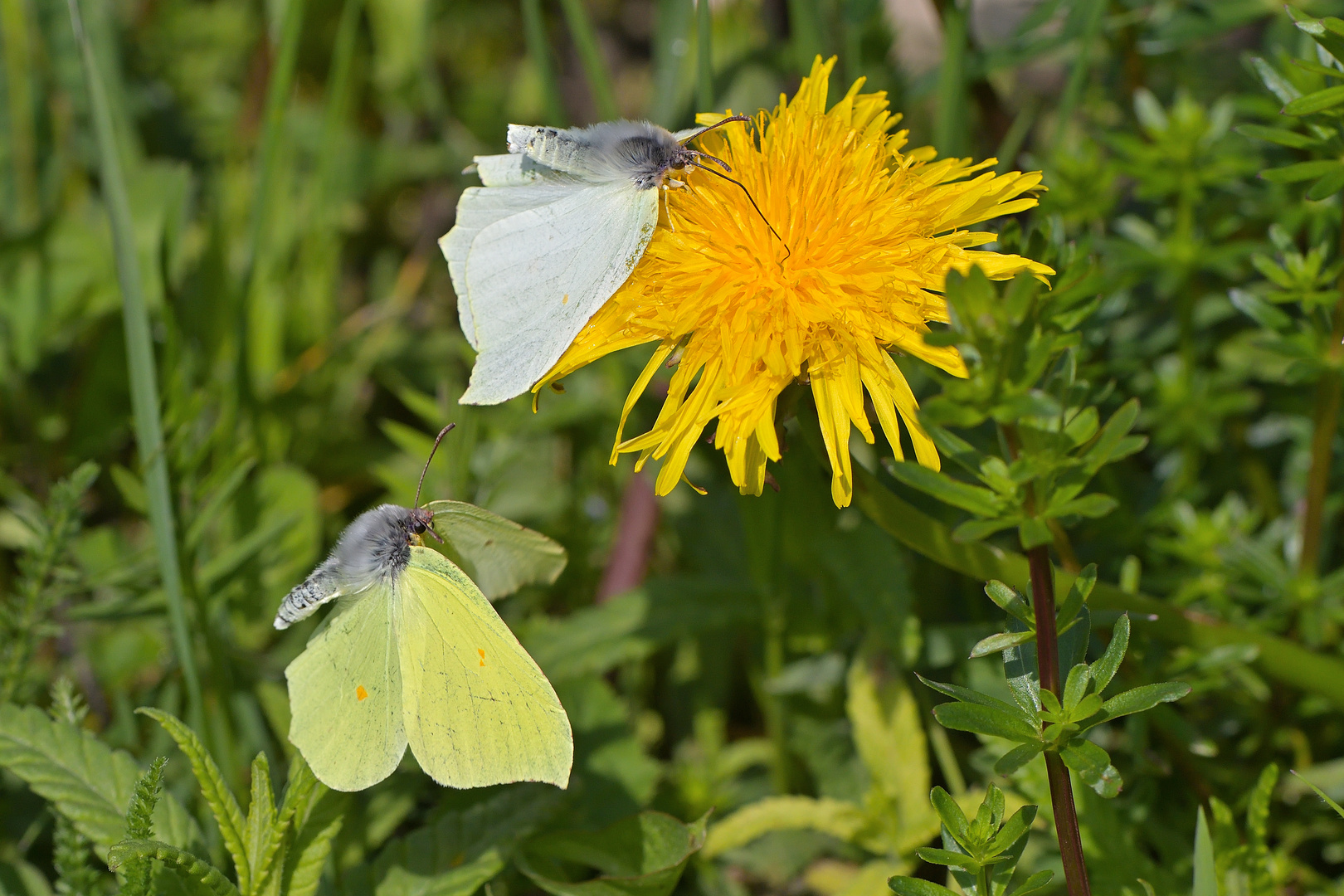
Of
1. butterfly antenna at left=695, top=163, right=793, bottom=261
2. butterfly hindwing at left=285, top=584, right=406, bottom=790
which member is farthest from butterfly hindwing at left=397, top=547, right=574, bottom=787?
butterfly antenna at left=695, top=163, right=793, bottom=261

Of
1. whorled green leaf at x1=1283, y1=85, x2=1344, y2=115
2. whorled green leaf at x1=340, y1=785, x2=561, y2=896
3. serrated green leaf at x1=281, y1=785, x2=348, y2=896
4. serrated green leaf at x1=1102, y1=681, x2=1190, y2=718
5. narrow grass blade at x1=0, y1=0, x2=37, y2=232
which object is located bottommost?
whorled green leaf at x1=340, y1=785, x2=561, y2=896

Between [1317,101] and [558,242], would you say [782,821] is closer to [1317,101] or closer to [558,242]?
[558,242]

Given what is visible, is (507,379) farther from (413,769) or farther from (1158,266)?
(1158,266)

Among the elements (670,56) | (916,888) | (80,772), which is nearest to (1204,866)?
(916,888)

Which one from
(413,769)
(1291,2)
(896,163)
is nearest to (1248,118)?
(1291,2)

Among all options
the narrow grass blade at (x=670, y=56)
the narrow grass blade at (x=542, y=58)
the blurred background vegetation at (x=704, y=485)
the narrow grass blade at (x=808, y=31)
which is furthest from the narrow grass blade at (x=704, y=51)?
the narrow grass blade at (x=670, y=56)

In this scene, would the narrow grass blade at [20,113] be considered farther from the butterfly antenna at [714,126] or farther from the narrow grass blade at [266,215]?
the butterfly antenna at [714,126]

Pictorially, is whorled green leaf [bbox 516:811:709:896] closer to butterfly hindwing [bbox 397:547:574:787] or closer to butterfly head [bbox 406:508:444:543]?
butterfly hindwing [bbox 397:547:574:787]
